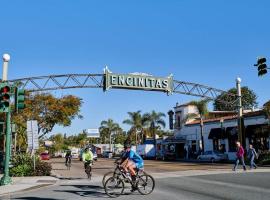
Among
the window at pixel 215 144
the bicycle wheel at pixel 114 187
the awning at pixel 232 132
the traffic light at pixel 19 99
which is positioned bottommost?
the bicycle wheel at pixel 114 187

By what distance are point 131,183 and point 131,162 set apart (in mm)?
701

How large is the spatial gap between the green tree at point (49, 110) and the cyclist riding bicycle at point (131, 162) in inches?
1097

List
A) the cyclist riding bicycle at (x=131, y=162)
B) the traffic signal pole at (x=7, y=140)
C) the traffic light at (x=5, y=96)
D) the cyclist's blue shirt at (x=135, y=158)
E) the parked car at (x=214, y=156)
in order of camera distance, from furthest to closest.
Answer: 1. the parked car at (x=214, y=156)
2. the traffic signal pole at (x=7, y=140)
3. the traffic light at (x=5, y=96)
4. the cyclist's blue shirt at (x=135, y=158)
5. the cyclist riding bicycle at (x=131, y=162)

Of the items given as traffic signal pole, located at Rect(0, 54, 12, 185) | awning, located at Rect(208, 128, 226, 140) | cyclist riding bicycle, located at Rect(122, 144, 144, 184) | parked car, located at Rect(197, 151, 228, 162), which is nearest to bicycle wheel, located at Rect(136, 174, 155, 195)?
cyclist riding bicycle, located at Rect(122, 144, 144, 184)

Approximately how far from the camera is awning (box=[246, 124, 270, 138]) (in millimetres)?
46088

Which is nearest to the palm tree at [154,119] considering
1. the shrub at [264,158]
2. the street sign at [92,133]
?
the street sign at [92,133]

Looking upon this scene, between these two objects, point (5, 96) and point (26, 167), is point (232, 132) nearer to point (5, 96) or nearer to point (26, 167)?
point (26, 167)

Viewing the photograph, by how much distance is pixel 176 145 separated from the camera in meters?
70.4

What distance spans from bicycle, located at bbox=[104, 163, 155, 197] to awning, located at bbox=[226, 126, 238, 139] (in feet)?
130

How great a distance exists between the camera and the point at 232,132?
53.5 metres

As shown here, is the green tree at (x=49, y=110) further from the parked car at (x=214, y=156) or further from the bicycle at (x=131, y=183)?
the bicycle at (x=131, y=183)

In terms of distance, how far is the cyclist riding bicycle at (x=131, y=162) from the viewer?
14.9 metres

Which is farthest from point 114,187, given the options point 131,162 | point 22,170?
point 22,170

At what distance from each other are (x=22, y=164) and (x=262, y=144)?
105ft
